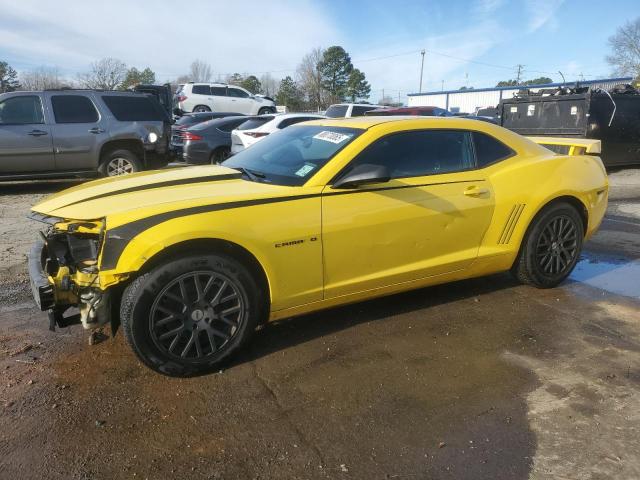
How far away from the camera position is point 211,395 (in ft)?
9.59

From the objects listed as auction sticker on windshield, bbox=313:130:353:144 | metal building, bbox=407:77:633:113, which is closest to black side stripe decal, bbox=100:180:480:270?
auction sticker on windshield, bbox=313:130:353:144

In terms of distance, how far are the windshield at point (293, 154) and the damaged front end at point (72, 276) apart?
1192 mm

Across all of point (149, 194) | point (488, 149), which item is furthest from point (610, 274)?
point (149, 194)

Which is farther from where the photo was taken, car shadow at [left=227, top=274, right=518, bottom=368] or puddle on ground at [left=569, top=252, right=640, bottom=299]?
puddle on ground at [left=569, top=252, right=640, bottom=299]

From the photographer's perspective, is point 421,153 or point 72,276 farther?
point 421,153

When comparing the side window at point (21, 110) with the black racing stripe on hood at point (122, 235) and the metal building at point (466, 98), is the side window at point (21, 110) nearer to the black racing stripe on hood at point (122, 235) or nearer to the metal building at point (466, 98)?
the black racing stripe on hood at point (122, 235)

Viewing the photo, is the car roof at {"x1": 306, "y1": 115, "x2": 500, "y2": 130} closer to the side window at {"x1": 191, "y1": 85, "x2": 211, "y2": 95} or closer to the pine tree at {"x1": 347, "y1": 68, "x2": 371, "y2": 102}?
the side window at {"x1": 191, "y1": 85, "x2": 211, "y2": 95}

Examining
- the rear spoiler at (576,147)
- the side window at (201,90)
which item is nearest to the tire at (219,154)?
the rear spoiler at (576,147)

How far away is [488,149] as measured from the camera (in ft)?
13.6

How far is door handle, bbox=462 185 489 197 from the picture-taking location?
3.88 metres

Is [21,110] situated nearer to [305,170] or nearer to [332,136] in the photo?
[332,136]

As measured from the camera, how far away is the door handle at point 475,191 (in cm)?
388

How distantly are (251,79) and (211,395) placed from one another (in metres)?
63.8

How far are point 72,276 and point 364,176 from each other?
74.0 inches
